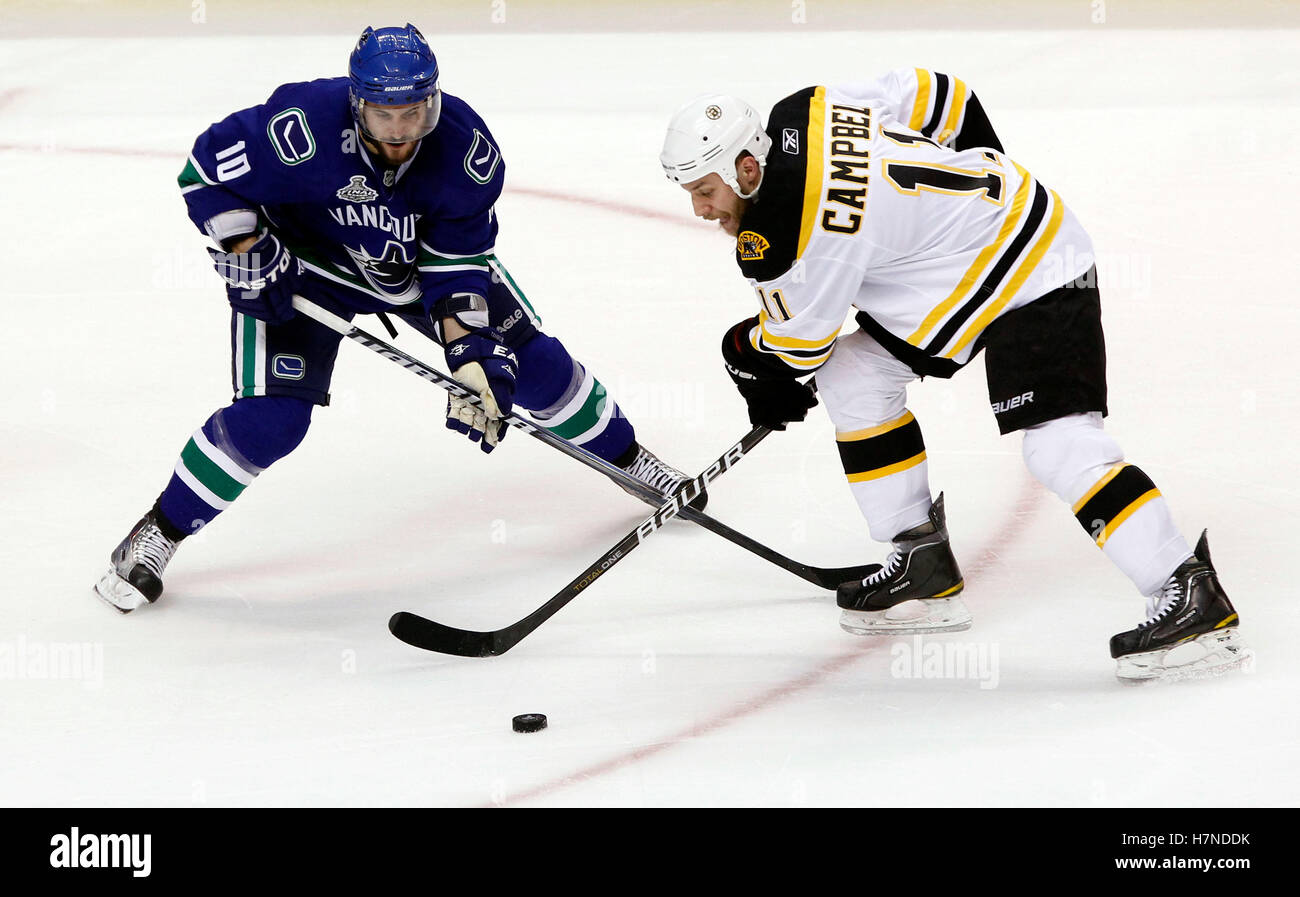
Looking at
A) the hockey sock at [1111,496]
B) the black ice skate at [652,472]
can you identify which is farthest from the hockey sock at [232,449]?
the hockey sock at [1111,496]

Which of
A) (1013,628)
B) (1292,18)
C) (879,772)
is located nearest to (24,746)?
(879,772)

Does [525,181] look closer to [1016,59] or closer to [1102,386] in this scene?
[1016,59]

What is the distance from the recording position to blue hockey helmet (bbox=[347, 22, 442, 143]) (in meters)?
2.73

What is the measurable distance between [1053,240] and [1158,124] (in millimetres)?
3289

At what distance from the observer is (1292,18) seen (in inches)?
268

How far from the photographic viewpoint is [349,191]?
2.93 m

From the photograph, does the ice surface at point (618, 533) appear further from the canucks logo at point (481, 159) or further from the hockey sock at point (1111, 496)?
the canucks logo at point (481, 159)

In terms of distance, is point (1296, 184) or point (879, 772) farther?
point (1296, 184)

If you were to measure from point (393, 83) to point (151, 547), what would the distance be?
1.06m

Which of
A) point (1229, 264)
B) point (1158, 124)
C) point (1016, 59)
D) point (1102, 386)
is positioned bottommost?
point (1102, 386)

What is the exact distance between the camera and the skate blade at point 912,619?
294cm

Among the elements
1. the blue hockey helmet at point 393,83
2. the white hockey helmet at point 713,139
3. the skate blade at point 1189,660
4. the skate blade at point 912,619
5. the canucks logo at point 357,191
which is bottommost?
the skate blade at point 1189,660

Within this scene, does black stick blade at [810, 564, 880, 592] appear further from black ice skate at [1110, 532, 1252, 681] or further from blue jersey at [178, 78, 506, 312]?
Answer: blue jersey at [178, 78, 506, 312]

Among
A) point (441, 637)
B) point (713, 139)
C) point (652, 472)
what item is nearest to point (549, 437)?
point (652, 472)
